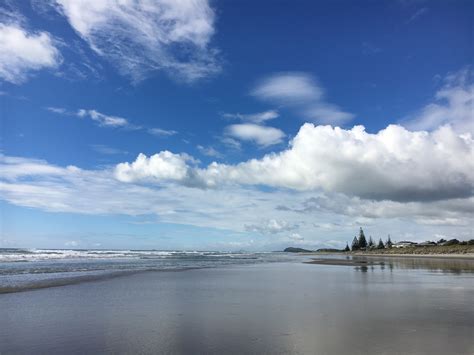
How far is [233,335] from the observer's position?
11.0 meters

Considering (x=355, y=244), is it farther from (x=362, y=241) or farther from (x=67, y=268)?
(x=67, y=268)

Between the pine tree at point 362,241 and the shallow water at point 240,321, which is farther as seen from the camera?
the pine tree at point 362,241

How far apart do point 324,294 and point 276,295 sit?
2.50 metres

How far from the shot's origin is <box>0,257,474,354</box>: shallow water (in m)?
9.84

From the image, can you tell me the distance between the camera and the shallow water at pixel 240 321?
32.3ft

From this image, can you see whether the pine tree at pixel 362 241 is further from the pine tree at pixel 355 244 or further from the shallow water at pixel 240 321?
the shallow water at pixel 240 321

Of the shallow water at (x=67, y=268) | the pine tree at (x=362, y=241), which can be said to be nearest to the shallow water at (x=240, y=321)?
the shallow water at (x=67, y=268)

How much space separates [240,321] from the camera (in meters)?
12.9

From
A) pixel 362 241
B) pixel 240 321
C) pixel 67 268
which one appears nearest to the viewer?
pixel 240 321

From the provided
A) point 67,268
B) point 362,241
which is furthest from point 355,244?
point 67,268

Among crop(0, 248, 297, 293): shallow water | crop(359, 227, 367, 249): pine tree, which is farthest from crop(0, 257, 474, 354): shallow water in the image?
crop(359, 227, 367, 249): pine tree

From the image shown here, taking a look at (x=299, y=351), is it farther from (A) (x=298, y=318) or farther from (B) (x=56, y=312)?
(B) (x=56, y=312)

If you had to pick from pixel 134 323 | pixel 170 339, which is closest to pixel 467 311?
pixel 170 339

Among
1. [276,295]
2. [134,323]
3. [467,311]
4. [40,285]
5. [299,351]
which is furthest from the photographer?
[40,285]
